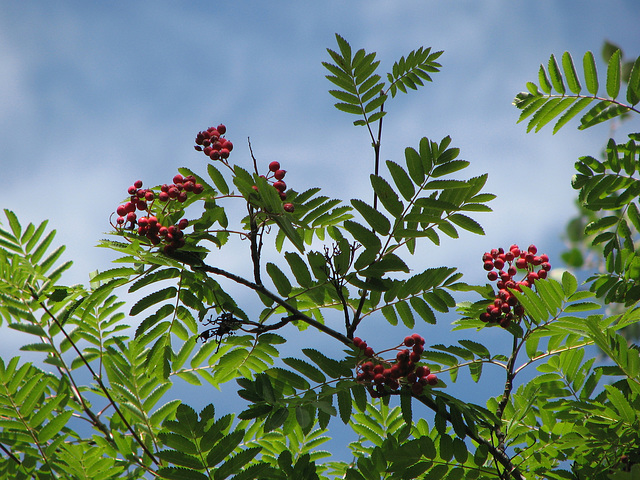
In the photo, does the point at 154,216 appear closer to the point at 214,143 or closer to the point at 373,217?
the point at 214,143

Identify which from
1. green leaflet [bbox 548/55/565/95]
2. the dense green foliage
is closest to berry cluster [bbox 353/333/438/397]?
the dense green foliage

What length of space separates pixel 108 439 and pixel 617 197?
293 centimetres

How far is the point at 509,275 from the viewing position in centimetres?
269

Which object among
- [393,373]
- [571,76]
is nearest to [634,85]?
[571,76]

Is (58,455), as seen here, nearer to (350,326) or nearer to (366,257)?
(350,326)

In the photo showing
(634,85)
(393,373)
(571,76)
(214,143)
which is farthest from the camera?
(571,76)

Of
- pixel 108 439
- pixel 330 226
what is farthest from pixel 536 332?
pixel 108 439

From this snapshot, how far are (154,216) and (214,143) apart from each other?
44 centimetres

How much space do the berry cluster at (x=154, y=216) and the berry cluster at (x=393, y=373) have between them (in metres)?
0.84

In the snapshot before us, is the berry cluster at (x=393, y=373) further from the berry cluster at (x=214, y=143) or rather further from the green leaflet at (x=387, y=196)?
the berry cluster at (x=214, y=143)

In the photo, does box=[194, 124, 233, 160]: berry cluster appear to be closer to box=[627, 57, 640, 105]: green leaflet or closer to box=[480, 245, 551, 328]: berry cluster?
box=[480, 245, 551, 328]: berry cluster

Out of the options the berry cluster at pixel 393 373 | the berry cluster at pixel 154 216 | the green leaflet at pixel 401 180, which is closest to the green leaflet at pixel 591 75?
the green leaflet at pixel 401 180

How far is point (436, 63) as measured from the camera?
2.89 meters

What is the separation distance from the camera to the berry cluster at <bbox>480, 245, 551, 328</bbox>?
96.7 inches
